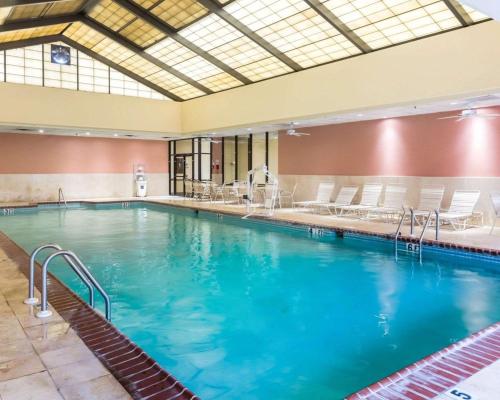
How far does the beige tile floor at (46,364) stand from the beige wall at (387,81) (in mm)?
7357

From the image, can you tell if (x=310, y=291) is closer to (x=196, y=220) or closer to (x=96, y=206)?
(x=196, y=220)

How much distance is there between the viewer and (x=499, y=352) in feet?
9.19

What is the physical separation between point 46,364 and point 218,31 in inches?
372

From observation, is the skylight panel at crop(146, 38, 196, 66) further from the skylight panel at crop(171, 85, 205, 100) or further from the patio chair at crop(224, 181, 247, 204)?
the patio chair at crop(224, 181, 247, 204)

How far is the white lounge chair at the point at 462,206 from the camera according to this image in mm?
8203

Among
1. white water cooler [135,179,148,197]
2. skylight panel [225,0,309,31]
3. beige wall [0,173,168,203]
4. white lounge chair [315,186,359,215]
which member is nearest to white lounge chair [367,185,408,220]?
white lounge chair [315,186,359,215]

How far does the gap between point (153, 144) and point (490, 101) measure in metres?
13.2

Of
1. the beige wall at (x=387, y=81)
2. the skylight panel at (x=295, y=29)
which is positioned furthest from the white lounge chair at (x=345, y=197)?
the skylight panel at (x=295, y=29)

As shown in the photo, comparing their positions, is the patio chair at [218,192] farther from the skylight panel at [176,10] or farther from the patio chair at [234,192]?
the skylight panel at [176,10]

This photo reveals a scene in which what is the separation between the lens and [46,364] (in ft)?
8.27

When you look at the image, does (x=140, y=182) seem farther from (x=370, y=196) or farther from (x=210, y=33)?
(x=370, y=196)

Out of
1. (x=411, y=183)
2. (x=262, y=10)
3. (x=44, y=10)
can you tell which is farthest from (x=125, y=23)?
(x=411, y=183)

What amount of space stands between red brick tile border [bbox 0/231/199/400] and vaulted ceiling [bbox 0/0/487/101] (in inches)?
178

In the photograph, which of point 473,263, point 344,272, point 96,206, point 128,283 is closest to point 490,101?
point 473,263
